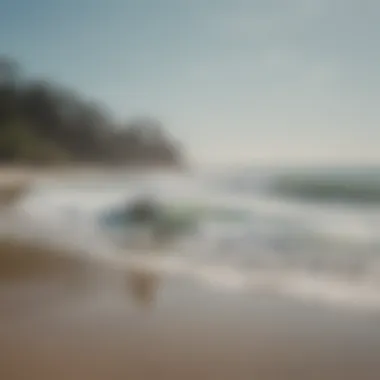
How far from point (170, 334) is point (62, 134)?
10.0 m

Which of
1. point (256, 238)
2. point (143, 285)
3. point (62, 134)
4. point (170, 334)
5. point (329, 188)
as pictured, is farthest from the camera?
point (62, 134)

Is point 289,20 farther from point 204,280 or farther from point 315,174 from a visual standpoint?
point 315,174

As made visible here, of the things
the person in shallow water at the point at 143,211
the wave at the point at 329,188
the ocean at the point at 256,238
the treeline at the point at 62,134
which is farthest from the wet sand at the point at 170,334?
the treeline at the point at 62,134

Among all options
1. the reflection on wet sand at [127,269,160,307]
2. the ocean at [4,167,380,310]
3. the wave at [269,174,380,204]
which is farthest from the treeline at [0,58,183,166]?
the reflection on wet sand at [127,269,160,307]

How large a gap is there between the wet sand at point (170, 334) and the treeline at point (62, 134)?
5.99 meters

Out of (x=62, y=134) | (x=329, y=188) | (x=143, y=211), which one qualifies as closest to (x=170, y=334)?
(x=143, y=211)

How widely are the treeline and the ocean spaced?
2296 millimetres

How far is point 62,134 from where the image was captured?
1112 cm

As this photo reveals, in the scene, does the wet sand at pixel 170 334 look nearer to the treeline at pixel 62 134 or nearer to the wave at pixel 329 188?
the wave at pixel 329 188

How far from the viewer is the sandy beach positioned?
143 cm

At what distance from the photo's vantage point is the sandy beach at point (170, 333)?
4.69 ft

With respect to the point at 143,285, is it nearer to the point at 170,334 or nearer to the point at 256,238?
the point at 170,334

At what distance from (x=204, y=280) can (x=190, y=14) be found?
9.46ft

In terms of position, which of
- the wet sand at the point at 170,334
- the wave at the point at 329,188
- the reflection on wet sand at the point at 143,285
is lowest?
the wet sand at the point at 170,334
